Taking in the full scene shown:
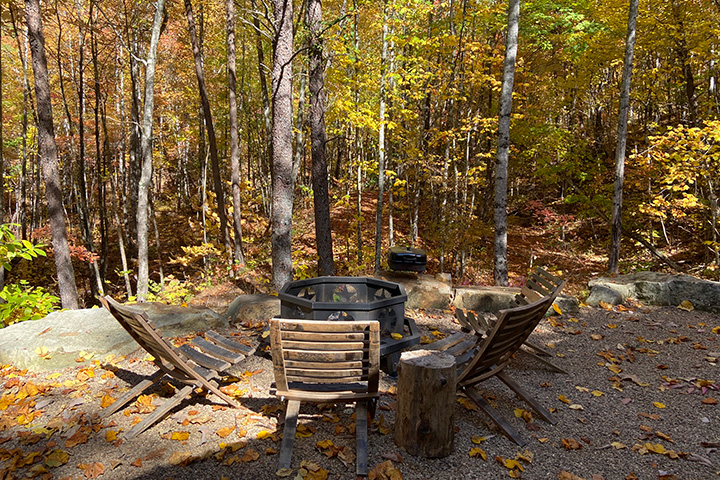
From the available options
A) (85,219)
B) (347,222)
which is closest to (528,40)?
(347,222)

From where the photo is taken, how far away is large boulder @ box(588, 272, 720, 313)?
5.89m

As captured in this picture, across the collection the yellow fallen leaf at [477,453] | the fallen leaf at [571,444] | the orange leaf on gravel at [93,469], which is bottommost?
the fallen leaf at [571,444]

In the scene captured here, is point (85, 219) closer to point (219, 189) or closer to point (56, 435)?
point (219, 189)

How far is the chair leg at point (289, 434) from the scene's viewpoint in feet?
7.93

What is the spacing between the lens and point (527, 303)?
442 centimetres

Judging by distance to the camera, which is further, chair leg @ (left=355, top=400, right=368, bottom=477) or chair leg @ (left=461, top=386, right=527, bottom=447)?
chair leg @ (left=461, top=386, right=527, bottom=447)

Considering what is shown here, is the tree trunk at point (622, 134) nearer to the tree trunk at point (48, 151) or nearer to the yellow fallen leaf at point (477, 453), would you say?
the yellow fallen leaf at point (477, 453)

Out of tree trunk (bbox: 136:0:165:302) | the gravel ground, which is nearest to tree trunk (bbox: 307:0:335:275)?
tree trunk (bbox: 136:0:165:302)

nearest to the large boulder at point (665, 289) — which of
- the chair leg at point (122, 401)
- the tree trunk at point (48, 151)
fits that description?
the chair leg at point (122, 401)

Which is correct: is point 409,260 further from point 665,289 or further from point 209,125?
point 209,125

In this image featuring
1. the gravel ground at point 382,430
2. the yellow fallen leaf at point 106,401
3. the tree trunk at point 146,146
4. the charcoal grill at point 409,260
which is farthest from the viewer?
the tree trunk at point 146,146

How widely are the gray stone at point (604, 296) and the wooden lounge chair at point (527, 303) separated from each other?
7.42 feet

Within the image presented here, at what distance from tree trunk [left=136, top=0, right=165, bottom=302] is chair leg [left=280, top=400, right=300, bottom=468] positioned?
687cm

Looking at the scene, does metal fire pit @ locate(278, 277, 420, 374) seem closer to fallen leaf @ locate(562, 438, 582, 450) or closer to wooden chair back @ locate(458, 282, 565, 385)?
wooden chair back @ locate(458, 282, 565, 385)
